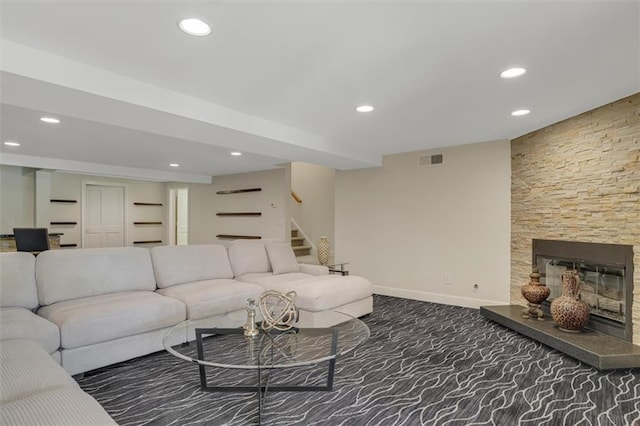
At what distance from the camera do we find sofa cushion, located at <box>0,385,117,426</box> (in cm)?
126

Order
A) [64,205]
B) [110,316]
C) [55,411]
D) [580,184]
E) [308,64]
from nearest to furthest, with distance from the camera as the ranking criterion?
1. [55,411]
2. [308,64]
3. [110,316]
4. [580,184]
5. [64,205]

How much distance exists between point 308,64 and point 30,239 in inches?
185

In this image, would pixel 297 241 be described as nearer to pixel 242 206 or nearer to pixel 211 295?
pixel 242 206

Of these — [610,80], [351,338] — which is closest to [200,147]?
[351,338]

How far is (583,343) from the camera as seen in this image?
297 centimetres

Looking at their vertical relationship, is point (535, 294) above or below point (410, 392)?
above

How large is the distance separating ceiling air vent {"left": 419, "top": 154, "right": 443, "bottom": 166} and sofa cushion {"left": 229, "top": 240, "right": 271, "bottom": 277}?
2590 mm

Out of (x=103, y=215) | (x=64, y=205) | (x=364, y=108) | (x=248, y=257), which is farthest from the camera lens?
(x=103, y=215)

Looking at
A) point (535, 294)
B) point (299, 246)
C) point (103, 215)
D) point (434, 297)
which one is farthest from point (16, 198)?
point (535, 294)

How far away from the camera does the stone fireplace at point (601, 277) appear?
307 centimetres

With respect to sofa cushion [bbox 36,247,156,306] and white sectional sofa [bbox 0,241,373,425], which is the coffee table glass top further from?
sofa cushion [bbox 36,247,156,306]

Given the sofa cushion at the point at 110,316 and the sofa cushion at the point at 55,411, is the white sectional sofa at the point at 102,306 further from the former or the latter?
the sofa cushion at the point at 55,411

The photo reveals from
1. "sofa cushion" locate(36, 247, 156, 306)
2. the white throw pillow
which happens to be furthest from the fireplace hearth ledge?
"sofa cushion" locate(36, 247, 156, 306)

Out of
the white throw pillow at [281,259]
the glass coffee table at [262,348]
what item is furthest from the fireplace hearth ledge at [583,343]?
the white throw pillow at [281,259]
